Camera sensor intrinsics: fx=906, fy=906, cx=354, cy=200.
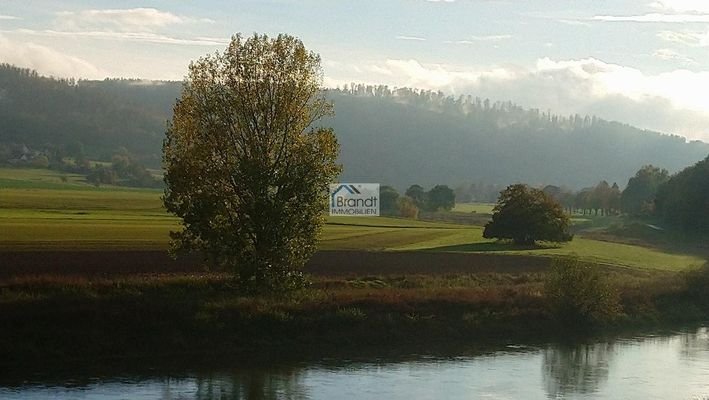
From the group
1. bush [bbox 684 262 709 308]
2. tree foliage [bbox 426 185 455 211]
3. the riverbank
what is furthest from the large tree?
tree foliage [bbox 426 185 455 211]

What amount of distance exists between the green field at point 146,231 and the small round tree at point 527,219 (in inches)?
48.9

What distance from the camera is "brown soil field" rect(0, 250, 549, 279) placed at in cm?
3744

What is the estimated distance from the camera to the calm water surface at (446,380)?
81.6 feet

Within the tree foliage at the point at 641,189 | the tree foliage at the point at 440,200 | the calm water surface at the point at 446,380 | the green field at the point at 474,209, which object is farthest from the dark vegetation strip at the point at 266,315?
the green field at the point at 474,209

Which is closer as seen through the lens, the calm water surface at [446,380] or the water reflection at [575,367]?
the calm water surface at [446,380]

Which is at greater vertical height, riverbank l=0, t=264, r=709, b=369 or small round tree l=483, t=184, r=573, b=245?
small round tree l=483, t=184, r=573, b=245

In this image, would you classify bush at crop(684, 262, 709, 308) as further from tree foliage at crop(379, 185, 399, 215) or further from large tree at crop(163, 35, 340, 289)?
tree foliage at crop(379, 185, 399, 215)

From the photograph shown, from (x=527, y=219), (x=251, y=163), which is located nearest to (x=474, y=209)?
(x=527, y=219)

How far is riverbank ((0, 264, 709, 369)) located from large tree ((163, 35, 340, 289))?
181cm

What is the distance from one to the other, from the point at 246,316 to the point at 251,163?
18.5 feet

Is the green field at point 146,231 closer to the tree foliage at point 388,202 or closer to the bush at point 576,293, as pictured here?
the tree foliage at point 388,202

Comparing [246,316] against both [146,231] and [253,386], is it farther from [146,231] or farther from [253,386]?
[146,231]

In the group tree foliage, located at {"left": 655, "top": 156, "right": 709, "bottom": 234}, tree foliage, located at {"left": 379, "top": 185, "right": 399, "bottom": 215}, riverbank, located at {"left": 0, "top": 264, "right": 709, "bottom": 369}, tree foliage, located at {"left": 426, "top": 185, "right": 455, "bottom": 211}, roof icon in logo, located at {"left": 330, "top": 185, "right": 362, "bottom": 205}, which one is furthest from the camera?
tree foliage, located at {"left": 426, "top": 185, "right": 455, "bottom": 211}

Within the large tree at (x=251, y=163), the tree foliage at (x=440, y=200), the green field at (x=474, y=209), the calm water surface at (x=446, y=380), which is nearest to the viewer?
the calm water surface at (x=446, y=380)
